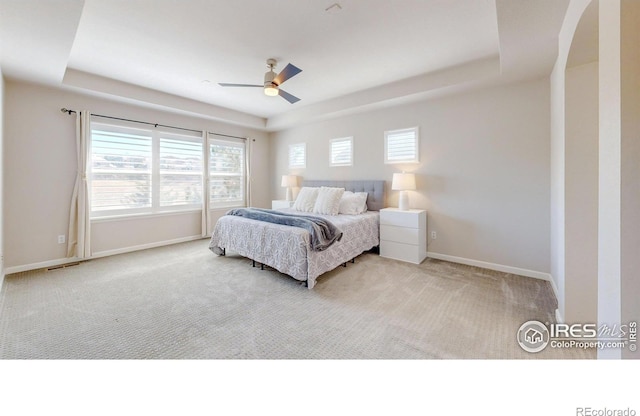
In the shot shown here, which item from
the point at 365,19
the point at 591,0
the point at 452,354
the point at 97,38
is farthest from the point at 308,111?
the point at 452,354

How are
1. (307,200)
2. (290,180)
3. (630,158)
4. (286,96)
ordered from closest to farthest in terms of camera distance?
(630,158)
(286,96)
(307,200)
(290,180)

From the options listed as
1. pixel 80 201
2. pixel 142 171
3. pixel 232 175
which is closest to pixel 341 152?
pixel 232 175

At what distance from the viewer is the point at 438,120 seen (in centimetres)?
378

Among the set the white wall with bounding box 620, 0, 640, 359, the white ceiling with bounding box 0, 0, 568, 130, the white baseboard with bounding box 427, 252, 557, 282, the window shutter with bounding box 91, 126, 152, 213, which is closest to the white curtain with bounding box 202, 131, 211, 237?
the window shutter with bounding box 91, 126, 152, 213

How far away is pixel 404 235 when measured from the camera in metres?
3.71

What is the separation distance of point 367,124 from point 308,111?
125cm

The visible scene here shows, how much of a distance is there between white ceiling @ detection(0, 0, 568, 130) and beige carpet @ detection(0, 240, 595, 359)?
2483mm

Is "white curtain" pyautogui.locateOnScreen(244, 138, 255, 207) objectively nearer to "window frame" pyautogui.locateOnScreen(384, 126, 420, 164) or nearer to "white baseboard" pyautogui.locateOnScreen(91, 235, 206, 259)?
"white baseboard" pyautogui.locateOnScreen(91, 235, 206, 259)

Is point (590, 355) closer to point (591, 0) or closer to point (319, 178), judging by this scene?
point (591, 0)

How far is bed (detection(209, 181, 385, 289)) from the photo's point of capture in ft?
9.23

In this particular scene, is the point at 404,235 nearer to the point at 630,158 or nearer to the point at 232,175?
the point at 630,158

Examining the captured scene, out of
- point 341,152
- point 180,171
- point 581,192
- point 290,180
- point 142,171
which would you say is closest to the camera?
point 581,192

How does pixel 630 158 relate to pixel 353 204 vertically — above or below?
above

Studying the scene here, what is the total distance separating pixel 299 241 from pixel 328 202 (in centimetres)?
148
